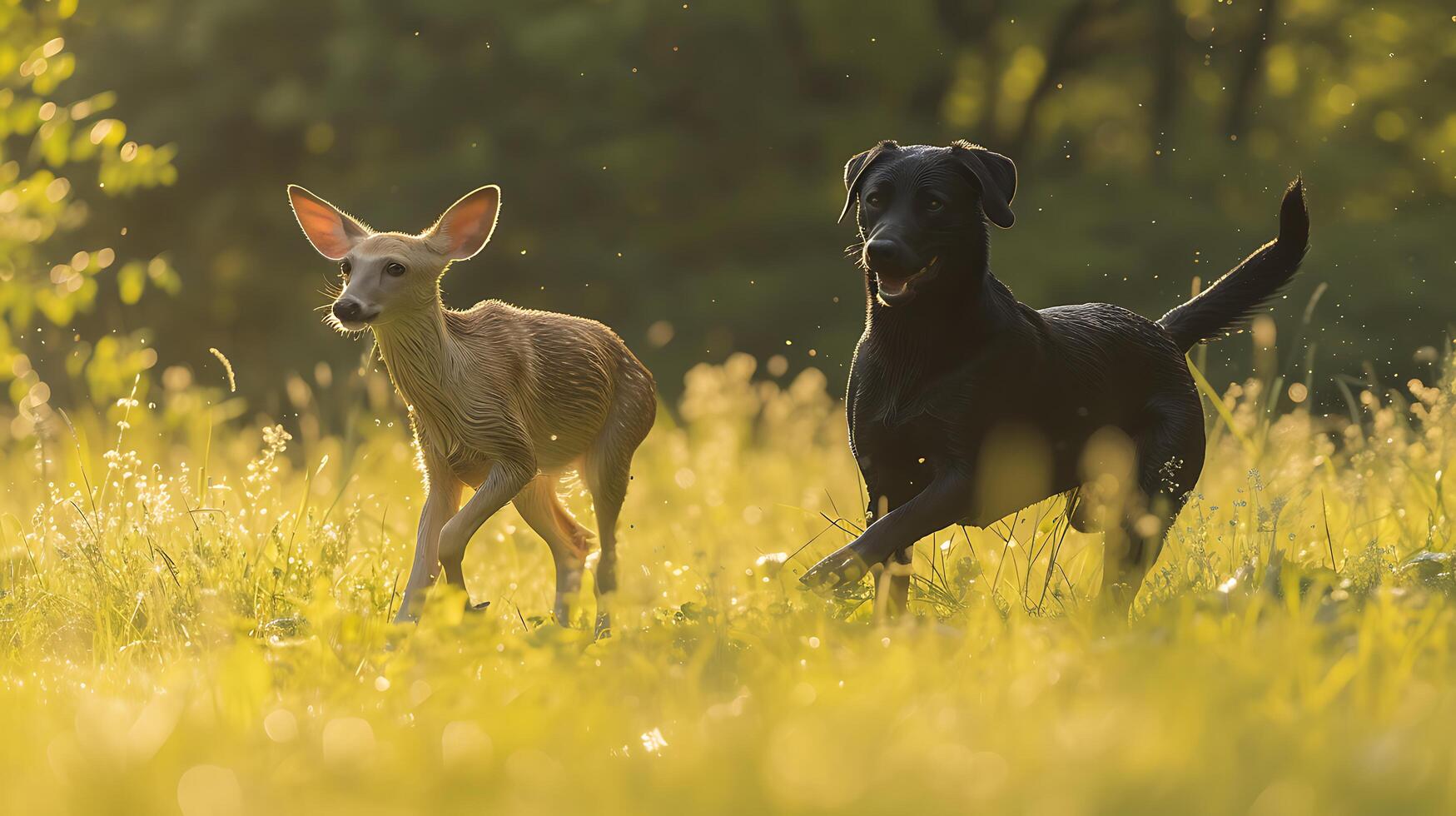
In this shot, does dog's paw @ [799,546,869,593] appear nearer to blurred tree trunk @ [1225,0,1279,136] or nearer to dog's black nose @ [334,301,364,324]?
dog's black nose @ [334,301,364,324]

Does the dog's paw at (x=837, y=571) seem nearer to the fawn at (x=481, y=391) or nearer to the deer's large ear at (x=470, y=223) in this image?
the fawn at (x=481, y=391)

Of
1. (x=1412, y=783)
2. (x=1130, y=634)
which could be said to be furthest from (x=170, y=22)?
(x=1412, y=783)

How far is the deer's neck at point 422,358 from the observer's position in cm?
470

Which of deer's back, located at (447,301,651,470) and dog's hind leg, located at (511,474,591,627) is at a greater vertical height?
deer's back, located at (447,301,651,470)

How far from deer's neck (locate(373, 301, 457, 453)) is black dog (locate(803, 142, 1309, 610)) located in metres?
1.37

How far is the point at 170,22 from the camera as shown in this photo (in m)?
15.8

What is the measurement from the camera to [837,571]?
4191 millimetres

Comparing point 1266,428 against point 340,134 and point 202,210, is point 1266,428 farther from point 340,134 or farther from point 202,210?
point 202,210

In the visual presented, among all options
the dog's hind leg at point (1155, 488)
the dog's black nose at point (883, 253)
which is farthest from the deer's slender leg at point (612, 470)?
the dog's hind leg at point (1155, 488)

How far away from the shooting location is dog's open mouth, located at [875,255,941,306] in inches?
166

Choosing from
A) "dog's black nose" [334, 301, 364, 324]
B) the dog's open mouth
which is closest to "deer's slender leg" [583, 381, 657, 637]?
"dog's black nose" [334, 301, 364, 324]

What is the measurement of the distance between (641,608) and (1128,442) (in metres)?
1.84

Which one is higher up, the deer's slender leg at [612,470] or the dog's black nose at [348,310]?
the dog's black nose at [348,310]

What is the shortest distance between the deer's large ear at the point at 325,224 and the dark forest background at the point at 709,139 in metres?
9.19
